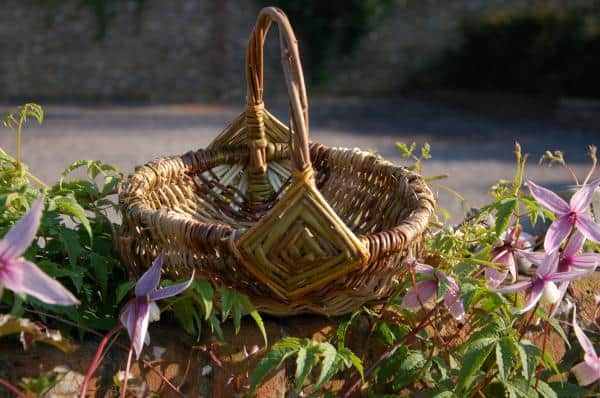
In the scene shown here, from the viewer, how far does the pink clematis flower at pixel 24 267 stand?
2.56ft

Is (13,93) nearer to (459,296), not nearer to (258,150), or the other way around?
(258,150)

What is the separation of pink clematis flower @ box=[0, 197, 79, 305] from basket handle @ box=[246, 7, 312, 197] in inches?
14.5

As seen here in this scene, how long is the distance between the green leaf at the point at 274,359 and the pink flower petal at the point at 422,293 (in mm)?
189

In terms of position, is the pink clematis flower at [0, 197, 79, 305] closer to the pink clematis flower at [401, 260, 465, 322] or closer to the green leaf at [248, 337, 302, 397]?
the green leaf at [248, 337, 302, 397]

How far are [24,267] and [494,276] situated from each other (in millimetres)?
661

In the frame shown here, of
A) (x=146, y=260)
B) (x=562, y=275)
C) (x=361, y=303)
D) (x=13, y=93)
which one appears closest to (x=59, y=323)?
(x=146, y=260)

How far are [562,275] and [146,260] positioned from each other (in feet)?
1.95

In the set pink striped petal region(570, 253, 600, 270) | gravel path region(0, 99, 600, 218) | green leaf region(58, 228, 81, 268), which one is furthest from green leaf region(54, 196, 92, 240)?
gravel path region(0, 99, 600, 218)

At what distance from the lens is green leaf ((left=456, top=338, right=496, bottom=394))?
3.36 feet

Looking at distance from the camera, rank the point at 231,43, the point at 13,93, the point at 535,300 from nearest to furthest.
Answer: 1. the point at 535,300
2. the point at 13,93
3. the point at 231,43

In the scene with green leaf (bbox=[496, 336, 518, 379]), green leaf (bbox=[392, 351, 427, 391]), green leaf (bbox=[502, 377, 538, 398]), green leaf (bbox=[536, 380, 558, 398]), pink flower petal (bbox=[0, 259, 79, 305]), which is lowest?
green leaf (bbox=[392, 351, 427, 391])

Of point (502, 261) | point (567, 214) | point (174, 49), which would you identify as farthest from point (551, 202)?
point (174, 49)

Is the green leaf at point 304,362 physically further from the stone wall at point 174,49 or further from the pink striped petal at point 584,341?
the stone wall at point 174,49

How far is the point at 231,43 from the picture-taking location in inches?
295
